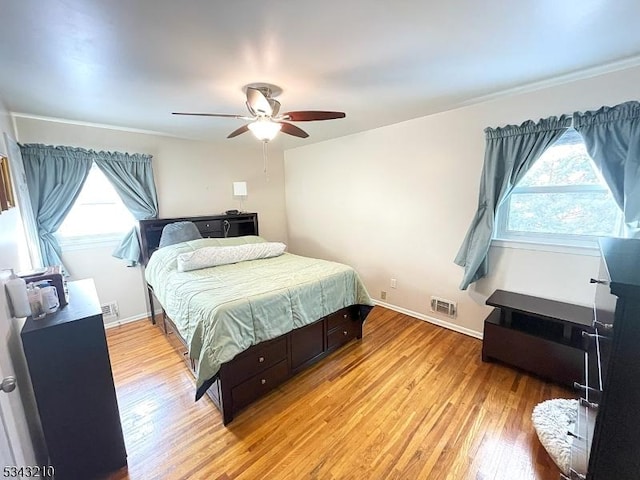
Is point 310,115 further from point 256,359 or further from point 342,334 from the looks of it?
point 342,334

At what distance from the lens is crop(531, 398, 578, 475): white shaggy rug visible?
4.85 ft

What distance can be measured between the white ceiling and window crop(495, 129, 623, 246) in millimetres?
671

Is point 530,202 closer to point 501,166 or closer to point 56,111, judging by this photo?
point 501,166

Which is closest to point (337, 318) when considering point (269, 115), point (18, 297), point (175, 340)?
point (175, 340)

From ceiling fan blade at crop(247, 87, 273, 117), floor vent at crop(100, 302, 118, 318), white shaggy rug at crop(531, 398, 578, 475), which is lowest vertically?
white shaggy rug at crop(531, 398, 578, 475)

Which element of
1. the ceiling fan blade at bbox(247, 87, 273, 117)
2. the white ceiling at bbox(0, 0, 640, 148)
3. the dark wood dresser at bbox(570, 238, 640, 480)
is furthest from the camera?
the ceiling fan blade at bbox(247, 87, 273, 117)

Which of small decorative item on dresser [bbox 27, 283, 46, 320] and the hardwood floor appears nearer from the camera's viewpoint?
small decorative item on dresser [bbox 27, 283, 46, 320]

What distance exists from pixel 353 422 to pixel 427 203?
227 centimetres

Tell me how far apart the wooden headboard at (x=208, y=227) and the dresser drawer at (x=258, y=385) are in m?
2.22

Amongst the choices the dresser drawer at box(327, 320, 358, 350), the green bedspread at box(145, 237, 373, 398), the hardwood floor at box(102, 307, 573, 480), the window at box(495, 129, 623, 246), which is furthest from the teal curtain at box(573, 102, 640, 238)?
the dresser drawer at box(327, 320, 358, 350)

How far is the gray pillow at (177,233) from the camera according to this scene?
10.8ft

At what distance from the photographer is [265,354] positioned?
2.08 meters

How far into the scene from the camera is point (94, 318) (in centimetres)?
145

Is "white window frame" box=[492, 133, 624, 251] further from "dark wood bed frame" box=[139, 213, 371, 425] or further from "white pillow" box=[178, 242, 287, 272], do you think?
"white pillow" box=[178, 242, 287, 272]
